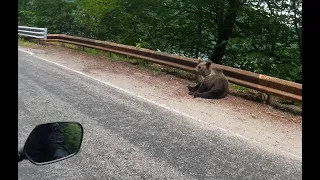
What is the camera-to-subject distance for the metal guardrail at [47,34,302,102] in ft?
22.3

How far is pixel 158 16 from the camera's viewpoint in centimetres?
1531

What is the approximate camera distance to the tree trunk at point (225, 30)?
41.2 ft

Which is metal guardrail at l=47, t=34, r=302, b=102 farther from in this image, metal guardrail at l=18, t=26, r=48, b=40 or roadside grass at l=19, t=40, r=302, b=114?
metal guardrail at l=18, t=26, r=48, b=40

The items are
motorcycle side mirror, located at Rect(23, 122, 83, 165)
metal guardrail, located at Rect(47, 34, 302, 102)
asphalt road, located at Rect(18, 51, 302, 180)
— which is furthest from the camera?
metal guardrail, located at Rect(47, 34, 302, 102)

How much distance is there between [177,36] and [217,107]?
8678 millimetres

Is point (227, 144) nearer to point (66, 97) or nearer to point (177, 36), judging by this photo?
point (66, 97)

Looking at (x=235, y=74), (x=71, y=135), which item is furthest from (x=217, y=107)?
(x=71, y=135)

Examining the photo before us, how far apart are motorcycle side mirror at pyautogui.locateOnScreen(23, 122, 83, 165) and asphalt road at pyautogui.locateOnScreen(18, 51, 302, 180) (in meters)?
1.96

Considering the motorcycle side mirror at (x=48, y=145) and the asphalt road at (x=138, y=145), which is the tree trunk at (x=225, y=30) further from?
the motorcycle side mirror at (x=48, y=145)

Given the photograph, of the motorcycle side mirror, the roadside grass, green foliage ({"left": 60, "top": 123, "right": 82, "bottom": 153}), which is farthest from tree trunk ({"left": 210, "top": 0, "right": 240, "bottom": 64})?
the motorcycle side mirror

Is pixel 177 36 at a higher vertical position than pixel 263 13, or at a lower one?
lower

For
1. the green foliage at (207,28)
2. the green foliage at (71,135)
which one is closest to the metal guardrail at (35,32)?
the green foliage at (207,28)
